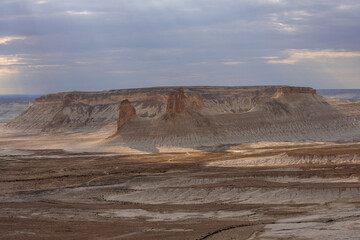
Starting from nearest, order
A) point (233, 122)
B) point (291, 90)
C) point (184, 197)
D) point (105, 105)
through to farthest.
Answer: point (184, 197) → point (233, 122) → point (291, 90) → point (105, 105)

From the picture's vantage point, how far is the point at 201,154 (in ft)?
167

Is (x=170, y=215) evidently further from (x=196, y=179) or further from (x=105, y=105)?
(x=105, y=105)

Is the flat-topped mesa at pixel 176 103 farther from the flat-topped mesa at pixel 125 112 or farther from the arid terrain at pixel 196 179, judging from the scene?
the flat-topped mesa at pixel 125 112

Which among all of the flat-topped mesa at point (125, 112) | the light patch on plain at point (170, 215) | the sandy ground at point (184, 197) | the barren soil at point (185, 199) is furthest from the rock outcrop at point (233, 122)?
the light patch on plain at point (170, 215)

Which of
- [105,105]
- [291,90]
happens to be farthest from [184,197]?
[105,105]

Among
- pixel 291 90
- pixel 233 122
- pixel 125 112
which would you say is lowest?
pixel 233 122

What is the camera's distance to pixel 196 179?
32656 mm

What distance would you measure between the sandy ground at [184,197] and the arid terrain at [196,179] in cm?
6

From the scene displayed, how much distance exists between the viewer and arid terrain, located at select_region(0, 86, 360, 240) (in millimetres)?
19781

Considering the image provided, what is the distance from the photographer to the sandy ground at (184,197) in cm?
1897

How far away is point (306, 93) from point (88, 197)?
53.9 metres

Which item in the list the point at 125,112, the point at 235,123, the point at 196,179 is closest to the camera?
the point at 196,179

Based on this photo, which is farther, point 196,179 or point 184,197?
point 196,179

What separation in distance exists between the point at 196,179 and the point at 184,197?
4577mm
